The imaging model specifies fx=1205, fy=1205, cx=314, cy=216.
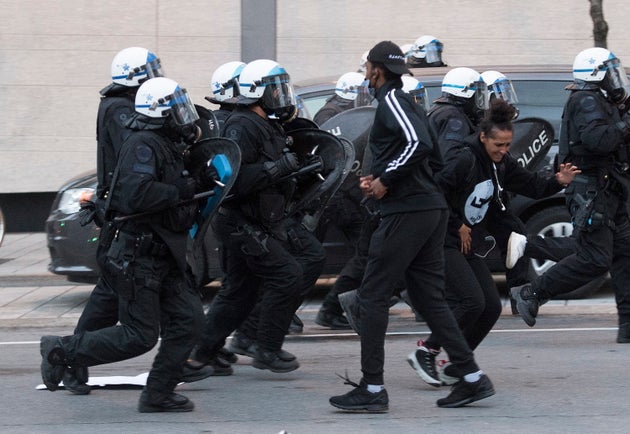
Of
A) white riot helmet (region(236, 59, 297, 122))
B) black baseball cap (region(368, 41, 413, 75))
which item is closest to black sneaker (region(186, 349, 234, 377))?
white riot helmet (region(236, 59, 297, 122))

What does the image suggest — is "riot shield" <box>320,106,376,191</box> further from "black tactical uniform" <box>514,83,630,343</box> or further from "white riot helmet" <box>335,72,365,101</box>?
"black tactical uniform" <box>514,83,630,343</box>

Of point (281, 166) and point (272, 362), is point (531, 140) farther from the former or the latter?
point (272, 362)

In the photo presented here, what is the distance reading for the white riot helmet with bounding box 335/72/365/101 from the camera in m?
9.05

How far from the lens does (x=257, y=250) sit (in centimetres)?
682

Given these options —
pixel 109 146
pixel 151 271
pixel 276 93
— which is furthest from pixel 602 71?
pixel 151 271

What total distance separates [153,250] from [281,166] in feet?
3.27

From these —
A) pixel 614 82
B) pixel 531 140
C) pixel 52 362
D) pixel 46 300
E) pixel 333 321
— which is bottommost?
pixel 46 300

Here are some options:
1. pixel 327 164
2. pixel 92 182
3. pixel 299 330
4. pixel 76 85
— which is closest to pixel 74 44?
pixel 76 85

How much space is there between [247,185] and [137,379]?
1.31 meters

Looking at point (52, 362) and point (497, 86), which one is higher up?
point (497, 86)

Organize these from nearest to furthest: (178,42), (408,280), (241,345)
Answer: (408,280) → (241,345) → (178,42)

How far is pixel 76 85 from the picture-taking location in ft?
46.5

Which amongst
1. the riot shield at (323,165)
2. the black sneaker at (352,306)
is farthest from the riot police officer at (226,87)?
the black sneaker at (352,306)

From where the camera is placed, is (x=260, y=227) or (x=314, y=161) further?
(x=314, y=161)
